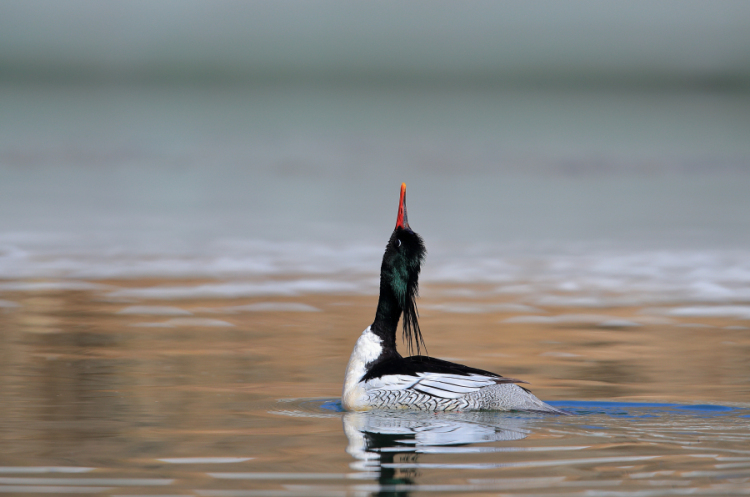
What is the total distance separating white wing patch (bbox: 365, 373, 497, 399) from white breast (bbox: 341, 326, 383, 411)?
118 mm

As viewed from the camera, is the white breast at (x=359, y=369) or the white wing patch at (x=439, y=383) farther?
the white breast at (x=359, y=369)

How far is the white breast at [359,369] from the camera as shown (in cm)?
777

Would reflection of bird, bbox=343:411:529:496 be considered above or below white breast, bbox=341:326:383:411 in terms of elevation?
below

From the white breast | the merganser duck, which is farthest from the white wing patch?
the white breast

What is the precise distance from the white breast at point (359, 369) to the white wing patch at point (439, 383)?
0.39 ft

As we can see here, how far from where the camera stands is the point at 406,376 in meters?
7.71

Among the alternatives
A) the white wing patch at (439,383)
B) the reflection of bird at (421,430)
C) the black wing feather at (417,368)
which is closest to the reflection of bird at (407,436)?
the reflection of bird at (421,430)

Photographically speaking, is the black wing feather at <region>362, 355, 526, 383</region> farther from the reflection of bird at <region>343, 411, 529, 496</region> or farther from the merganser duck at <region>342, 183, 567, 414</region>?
the reflection of bird at <region>343, 411, 529, 496</region>

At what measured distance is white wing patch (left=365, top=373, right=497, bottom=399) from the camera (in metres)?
7.56

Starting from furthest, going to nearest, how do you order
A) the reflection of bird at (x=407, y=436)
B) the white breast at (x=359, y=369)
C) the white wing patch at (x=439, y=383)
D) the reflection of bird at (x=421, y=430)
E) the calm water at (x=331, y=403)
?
the white breast at (x=359, y=369), the white wing patch at (x=439, y=383), the reflection of bird at (x=421, y=430), the reflection of bird at (x=407, y=436), the calm water at (x=331, y=403)

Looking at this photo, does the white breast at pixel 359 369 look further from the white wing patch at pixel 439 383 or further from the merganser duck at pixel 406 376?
the white wing patch at pixel 439 383

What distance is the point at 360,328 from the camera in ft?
36.7

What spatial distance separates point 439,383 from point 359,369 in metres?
0.63

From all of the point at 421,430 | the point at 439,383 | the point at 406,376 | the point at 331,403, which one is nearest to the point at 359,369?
the point at 331,403
